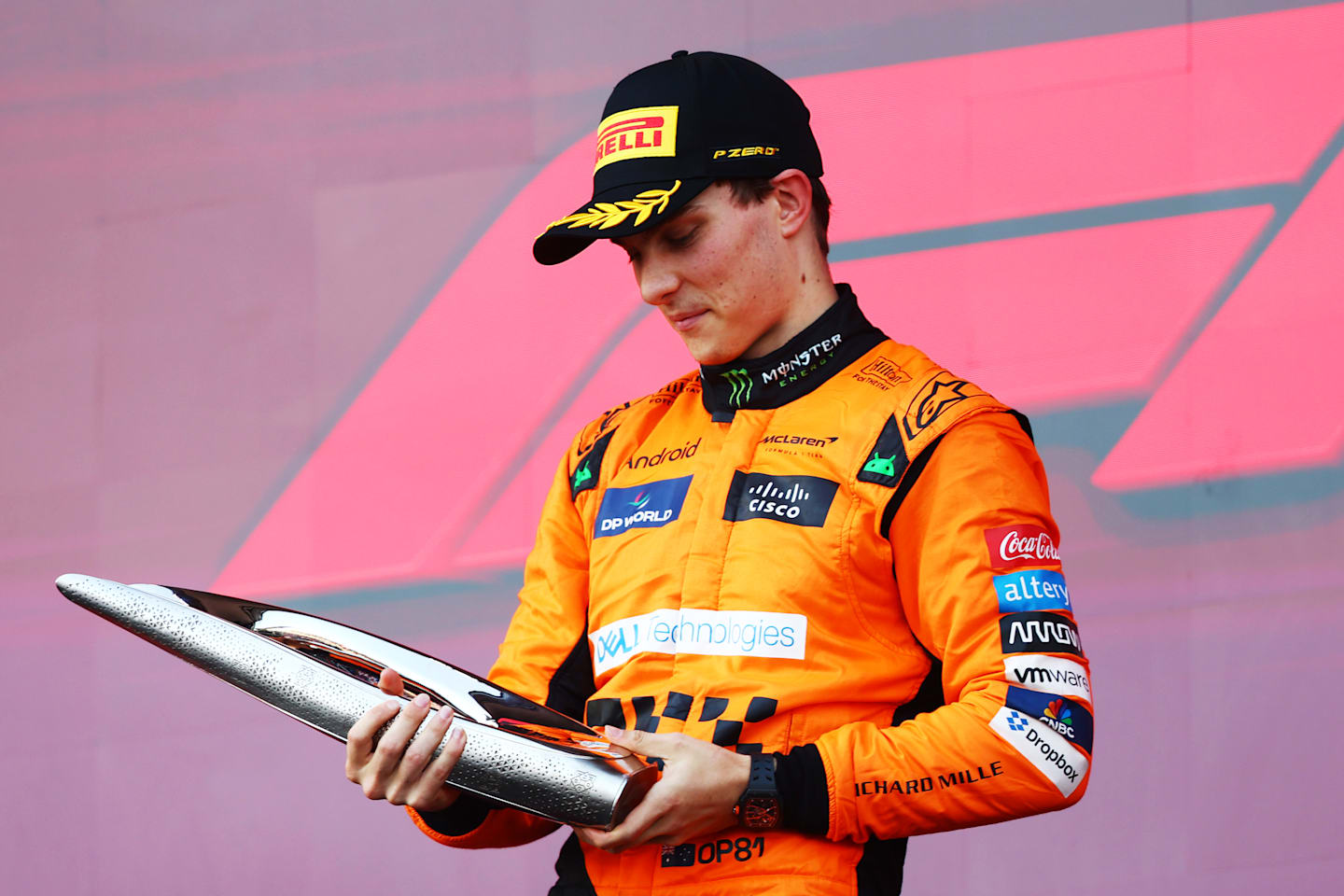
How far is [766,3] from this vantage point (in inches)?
108

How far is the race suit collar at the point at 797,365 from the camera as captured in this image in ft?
4.55

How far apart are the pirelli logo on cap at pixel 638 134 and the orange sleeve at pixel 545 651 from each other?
0.32m

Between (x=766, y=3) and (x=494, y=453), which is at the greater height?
(x=766, y=3)

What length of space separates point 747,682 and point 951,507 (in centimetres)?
23

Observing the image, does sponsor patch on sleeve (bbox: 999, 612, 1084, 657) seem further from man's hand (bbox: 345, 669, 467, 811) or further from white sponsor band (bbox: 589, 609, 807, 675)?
man's hand (bbox: 345, 669, 467, 811)

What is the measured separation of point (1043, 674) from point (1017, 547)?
0.11 metres

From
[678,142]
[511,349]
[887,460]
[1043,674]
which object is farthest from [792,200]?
[511,349]

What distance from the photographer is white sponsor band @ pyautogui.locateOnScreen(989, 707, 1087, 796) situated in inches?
45.8

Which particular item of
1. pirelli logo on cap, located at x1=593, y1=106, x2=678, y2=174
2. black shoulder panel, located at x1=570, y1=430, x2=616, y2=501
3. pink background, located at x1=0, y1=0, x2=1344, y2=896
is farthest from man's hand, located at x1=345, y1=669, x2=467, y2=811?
pink background, located at x1=0, y1=0, x2=1344, y2=896

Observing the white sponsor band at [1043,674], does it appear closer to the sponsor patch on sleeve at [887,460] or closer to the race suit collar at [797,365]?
the sponsor patch on sleeve at [887,460]

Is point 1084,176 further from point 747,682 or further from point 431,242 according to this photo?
point 747,682

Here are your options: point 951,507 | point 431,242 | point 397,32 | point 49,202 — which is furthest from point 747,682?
point 49,202

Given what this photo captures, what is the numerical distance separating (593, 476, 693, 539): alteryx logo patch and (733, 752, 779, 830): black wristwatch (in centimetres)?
28

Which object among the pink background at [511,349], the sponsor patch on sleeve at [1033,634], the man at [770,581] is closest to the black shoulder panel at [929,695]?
the man at [770,581]
